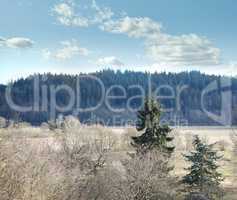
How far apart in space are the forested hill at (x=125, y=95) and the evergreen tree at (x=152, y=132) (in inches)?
2977

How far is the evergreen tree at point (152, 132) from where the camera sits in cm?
4384

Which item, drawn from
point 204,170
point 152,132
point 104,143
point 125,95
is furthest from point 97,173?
point 125,95

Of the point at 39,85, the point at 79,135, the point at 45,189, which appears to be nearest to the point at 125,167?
the point at 79,135

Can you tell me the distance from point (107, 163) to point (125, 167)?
10.6 ft

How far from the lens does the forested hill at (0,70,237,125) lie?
138 meters

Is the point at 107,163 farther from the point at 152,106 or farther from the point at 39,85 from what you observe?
the point at 39,85

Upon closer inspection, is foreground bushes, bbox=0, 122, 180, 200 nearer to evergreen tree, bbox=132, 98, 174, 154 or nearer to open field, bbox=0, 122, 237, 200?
open field, bbox=0, 122, 237, 200

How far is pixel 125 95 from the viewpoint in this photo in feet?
559

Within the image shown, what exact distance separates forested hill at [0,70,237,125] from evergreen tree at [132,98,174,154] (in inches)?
2977

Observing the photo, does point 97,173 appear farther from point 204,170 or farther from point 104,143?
point 104,143

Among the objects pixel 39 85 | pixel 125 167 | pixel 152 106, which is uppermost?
pixel 39 85

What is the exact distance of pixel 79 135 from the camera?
57.5m

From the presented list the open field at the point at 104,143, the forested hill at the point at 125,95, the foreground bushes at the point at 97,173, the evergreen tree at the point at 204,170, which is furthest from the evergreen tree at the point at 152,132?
the forested hill at the point at 125,95

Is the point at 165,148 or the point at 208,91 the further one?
the point at 208,91
